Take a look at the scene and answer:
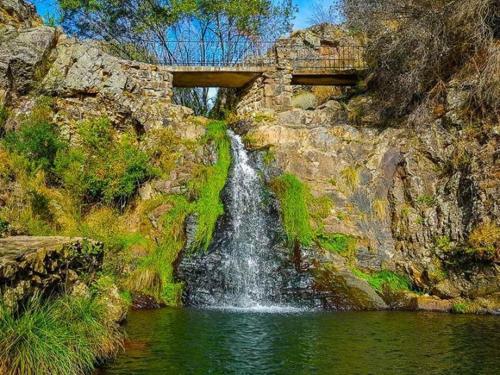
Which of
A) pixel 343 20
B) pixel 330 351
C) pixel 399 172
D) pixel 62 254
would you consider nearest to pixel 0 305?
pixel 62 254

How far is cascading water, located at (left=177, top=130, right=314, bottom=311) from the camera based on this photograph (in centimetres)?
1338

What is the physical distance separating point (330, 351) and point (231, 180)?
31.0 feet

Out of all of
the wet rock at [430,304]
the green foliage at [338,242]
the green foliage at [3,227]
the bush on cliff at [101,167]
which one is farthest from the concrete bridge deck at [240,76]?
the green foliage at [3,227]

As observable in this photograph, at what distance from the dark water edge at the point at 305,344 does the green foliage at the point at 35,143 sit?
745 cm

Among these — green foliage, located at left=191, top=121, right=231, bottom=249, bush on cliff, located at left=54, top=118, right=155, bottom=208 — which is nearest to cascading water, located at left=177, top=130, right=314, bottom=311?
green foliage, located at left=191, top=121, right=231, bottom=249

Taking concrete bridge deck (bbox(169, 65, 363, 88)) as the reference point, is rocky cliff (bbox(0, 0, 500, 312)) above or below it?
below

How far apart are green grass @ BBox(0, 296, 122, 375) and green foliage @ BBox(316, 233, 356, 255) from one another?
28.3ft

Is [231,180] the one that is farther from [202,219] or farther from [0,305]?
[0,305]

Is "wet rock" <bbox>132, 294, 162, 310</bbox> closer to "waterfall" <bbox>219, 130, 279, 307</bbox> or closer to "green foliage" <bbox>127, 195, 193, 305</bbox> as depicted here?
"green foliage" <bbox>127, 195, 193, 305</bbox>

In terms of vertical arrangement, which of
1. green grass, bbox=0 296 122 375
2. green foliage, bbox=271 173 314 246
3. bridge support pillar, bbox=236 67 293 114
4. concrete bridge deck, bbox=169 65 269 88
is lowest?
green grass, bbox=0 296 122 375

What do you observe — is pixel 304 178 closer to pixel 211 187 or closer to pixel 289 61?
pixel 211 187

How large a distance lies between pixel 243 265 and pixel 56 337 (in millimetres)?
8400

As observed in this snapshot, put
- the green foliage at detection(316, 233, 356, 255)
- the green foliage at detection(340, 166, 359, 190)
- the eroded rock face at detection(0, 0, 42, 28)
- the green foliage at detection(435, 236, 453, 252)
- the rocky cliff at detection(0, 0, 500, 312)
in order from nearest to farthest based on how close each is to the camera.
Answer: the rocky cliff at detection(0, 0, 500, 312) < the green foliage at detection(435, 236, 453, 252) < the green foliage at detection(316, 233, 356, 255) < the green foliage at detection(340, 166, 359, 190) < the eroded rock face at detection(0, 0, 42, 28)

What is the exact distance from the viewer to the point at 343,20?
1157 inches
